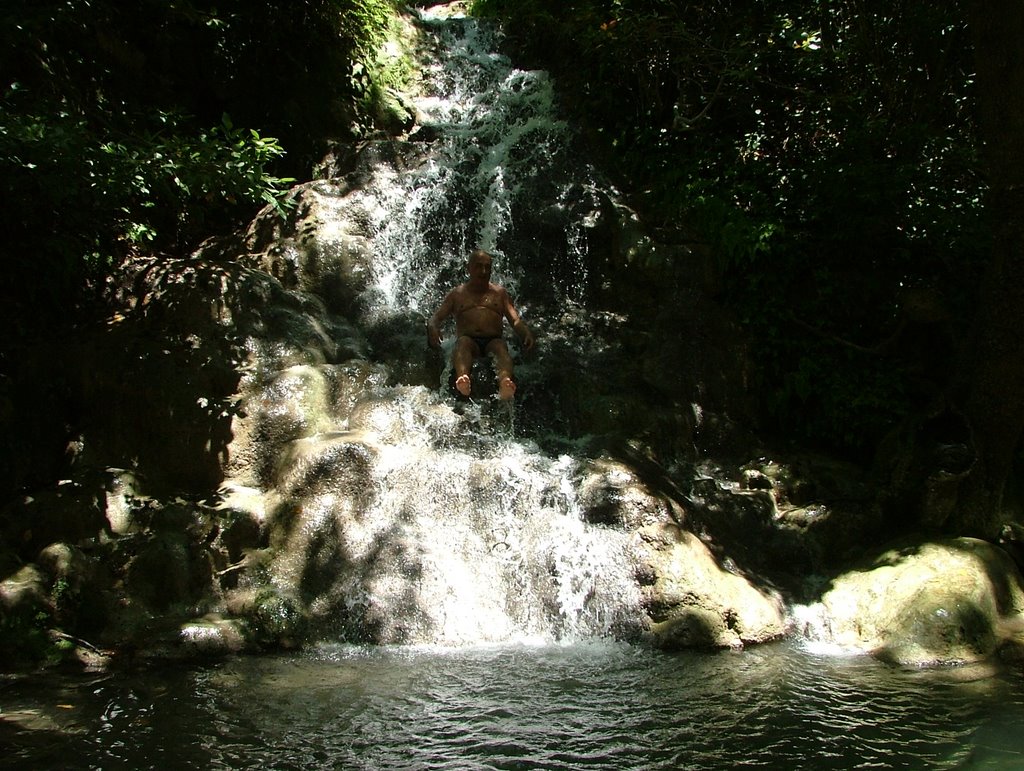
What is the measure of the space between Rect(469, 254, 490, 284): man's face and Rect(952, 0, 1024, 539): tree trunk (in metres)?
4.30

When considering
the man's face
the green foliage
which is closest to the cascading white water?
the man's face

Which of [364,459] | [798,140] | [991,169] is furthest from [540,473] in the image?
[798,140]

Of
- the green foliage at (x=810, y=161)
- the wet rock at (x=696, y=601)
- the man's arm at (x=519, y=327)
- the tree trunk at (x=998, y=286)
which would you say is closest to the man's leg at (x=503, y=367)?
the man's arm at (x=519, y=327)

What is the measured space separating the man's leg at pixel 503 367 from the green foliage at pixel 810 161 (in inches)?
108

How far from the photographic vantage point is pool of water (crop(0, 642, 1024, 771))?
3.77m

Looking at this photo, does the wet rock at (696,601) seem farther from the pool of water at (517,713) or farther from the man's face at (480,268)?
the man's face at (480,268)

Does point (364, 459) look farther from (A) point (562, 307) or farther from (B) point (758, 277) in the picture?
(B) point (758, 277)

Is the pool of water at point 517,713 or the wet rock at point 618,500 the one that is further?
the wet rock at point 618,500

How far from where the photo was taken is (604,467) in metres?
6.52

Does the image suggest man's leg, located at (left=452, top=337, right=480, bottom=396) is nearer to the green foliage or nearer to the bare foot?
the bare foot

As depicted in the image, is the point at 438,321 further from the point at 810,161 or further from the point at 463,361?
the point at 810,161

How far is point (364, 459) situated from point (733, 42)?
6.76 m

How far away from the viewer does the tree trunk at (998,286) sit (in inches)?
241

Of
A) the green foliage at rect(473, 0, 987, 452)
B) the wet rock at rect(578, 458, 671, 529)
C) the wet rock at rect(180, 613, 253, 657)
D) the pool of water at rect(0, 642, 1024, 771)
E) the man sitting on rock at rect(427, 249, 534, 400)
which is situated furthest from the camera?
the green foliage at rect(473, 0, 987, 452)
